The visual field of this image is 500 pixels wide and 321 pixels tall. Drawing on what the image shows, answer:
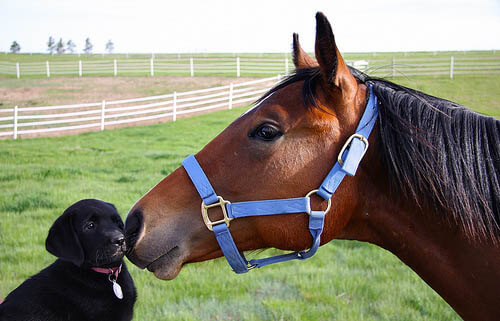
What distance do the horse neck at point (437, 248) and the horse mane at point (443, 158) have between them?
55 millimetres

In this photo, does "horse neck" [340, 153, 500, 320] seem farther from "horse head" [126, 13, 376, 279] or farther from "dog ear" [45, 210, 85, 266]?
"dog ear" [45, 210, 85, 266]

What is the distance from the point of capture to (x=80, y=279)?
2742 millimetres

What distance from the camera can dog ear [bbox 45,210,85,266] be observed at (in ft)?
8.41

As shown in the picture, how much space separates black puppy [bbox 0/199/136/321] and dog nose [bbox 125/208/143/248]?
0.84m

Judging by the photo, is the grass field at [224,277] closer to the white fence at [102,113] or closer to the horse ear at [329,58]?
the horse ear at [329,58]

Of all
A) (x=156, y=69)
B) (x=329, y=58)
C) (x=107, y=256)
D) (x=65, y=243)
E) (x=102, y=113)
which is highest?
(x=156, y=69)

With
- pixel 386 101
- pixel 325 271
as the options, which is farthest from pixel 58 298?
pixel 325 271

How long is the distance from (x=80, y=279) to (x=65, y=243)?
32 centimetres

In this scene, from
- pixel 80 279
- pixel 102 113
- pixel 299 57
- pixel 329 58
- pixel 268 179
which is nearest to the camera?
pixel 329 58

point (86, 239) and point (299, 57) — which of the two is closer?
point (299, 57)

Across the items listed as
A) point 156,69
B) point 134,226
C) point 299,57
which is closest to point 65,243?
point 134,226

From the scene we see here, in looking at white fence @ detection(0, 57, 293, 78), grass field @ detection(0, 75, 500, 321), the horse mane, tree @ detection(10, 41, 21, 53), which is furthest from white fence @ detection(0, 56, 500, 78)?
tree @ detection(10, 41, 21, 53)

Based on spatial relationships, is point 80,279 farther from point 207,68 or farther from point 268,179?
point 207,68

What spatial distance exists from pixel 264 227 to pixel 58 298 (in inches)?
67.2
